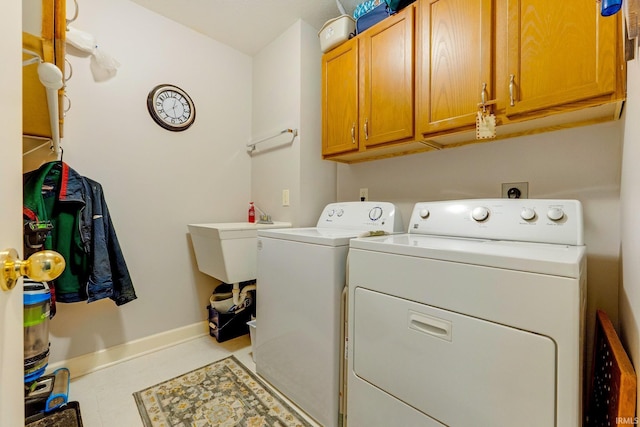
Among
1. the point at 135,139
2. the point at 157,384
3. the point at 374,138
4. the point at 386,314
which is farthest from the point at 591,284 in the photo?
the point at 135,139

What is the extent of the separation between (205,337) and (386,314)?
181cm

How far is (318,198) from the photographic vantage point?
221cm

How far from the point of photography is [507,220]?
1.22m

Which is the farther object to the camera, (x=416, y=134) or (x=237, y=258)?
(x=237, y=258)

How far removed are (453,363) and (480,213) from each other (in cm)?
71

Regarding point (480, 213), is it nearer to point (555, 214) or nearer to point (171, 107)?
point (555, 214)

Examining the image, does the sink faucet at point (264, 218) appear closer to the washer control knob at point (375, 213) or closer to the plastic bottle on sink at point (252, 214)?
the plastic bottle on sink at point (252, 214)

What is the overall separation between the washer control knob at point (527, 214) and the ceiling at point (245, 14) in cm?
172

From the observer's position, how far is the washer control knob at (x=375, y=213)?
5.59 feet

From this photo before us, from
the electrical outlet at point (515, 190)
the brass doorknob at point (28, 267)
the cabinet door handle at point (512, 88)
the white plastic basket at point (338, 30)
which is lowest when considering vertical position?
the brass doorknob at point (28, 267)

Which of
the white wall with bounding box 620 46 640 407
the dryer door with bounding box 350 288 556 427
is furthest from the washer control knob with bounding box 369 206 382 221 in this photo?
the white wall with bounding box 620 46 640 407

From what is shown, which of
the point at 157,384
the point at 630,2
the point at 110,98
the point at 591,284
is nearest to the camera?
the point at 630,2

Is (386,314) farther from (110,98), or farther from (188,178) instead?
(110,98)

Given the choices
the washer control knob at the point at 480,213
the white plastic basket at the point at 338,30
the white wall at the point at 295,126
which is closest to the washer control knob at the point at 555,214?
the washer control knob at the point at 480,213
